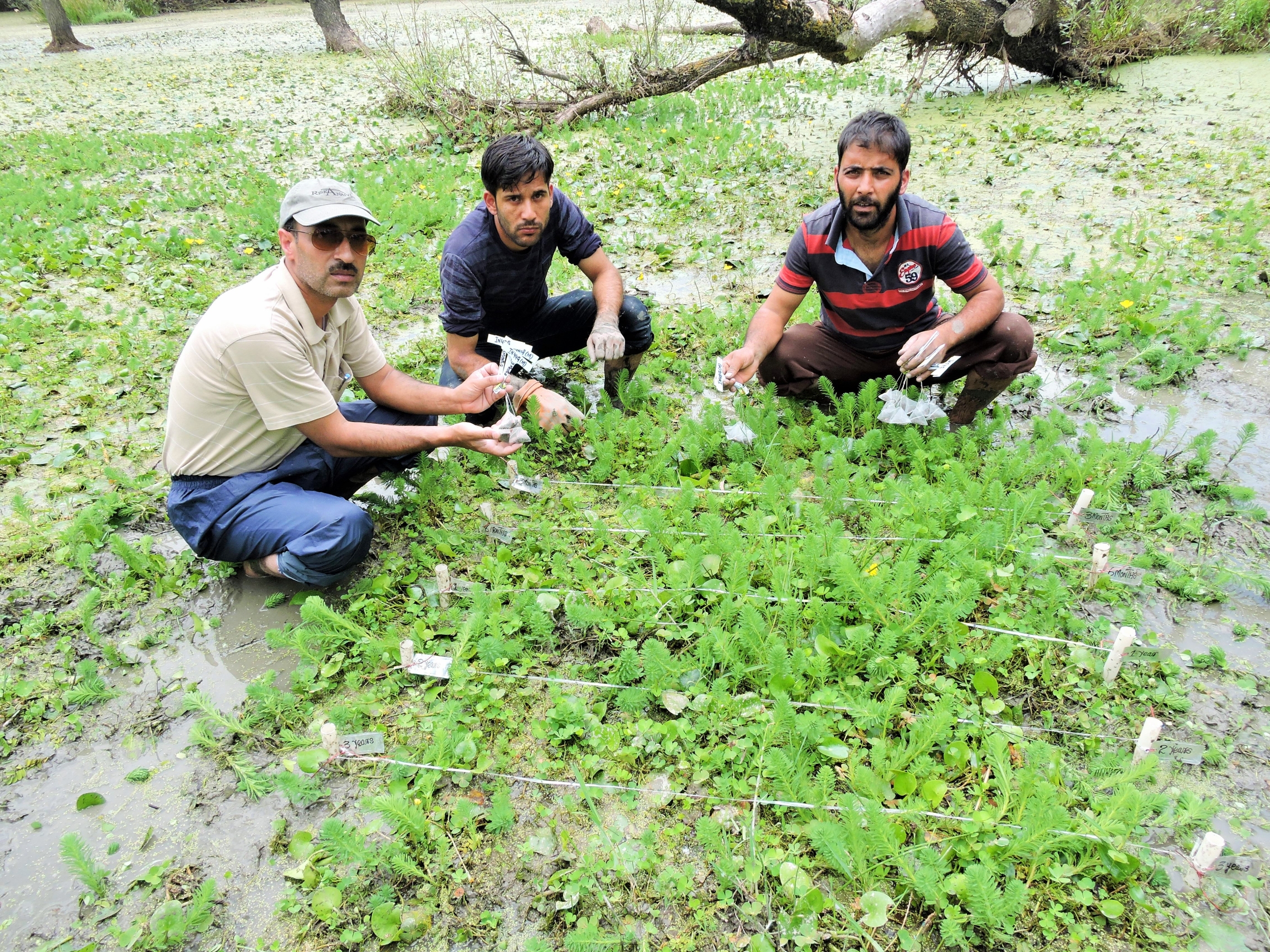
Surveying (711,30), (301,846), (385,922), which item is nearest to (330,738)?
(301,846)

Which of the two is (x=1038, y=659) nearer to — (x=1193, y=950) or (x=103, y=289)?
(x=1193, y=950)

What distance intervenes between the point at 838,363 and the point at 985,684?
2.02m

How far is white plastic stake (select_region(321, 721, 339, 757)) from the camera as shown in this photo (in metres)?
2.46

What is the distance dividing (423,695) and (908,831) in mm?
1693

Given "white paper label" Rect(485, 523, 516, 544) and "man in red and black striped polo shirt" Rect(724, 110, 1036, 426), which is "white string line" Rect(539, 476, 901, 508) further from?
"man in red and black striped polo shirt" Rect(724, 110, 1036, 426)

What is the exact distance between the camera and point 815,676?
273cm

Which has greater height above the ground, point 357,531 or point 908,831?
point 357,531

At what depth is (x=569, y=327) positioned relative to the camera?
4.70 meters

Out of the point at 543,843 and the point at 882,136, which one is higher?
the point at 882,136

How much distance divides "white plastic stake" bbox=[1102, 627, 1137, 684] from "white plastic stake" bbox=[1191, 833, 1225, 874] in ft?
2.09

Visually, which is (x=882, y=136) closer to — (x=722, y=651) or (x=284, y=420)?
(x=722, y=651)

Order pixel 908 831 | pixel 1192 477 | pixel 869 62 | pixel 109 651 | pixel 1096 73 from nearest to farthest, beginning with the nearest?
pixel 908 831 → pixel 109 651 → pixel 1192 477 → pixel 1096 73 → pixel 869 62

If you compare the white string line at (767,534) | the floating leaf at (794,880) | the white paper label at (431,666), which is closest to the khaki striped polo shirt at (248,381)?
the white paper label at (431,666)

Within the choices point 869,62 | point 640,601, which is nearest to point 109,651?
point 640,601
